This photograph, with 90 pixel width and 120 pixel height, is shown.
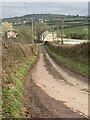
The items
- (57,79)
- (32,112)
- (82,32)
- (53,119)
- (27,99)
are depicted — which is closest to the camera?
(53,119)

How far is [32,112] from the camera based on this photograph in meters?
14.4

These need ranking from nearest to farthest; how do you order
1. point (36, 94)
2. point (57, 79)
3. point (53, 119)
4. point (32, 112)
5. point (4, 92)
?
1. point (53, 119)
2. point (32, 112)
3. point (4, 92)
4. point (36, 94)
5. point (57, 79)

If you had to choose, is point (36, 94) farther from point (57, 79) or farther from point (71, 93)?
point (57, 79)

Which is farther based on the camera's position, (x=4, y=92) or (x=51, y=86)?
(x=51, y=86)

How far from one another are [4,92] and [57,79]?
11607 mm

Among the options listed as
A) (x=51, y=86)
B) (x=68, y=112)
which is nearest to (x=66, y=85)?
(x=51, y=86)

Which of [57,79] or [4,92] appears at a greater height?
[4,92]

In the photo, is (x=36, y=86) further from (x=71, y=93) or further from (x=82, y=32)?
(x=82, y=32)

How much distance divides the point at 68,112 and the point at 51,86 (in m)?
8.22

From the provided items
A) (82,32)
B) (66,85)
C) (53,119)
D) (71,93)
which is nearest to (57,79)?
(66,85)

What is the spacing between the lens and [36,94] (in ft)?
63.5

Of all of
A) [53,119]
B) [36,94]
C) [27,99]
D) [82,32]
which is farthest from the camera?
[82,32]

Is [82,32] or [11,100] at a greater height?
[11,100]

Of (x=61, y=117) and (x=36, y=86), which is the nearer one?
(x=61, y=117)
